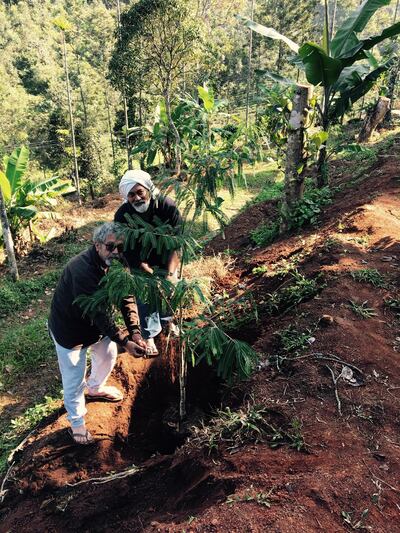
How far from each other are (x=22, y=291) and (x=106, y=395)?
448 cm

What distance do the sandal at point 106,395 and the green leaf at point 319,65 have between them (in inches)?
175

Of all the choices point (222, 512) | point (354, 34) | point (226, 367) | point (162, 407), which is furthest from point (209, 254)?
point (222, 512)

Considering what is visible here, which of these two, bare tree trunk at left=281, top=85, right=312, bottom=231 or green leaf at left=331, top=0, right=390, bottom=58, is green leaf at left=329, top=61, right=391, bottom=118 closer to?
green leaf at left=331, top=0, right=390, bottom=58

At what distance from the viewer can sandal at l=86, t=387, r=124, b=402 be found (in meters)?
3.45

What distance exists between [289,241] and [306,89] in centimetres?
191

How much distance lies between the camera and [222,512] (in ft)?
6.49

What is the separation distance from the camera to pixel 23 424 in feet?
12.5

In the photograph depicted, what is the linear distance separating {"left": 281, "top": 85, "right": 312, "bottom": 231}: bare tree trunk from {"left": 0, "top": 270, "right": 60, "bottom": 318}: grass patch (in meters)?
4.49

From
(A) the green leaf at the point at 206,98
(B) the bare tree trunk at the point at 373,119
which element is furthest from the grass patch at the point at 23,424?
(B) the bare tree trunk at the point at 373,119

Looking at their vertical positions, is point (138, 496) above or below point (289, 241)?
below

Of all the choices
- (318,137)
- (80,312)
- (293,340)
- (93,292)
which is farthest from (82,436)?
(318,137)

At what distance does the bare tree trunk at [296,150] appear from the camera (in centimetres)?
507

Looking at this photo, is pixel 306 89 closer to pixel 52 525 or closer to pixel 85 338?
pixel 85 338

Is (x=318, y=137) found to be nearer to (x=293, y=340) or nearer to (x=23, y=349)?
(x=293, y=340)
